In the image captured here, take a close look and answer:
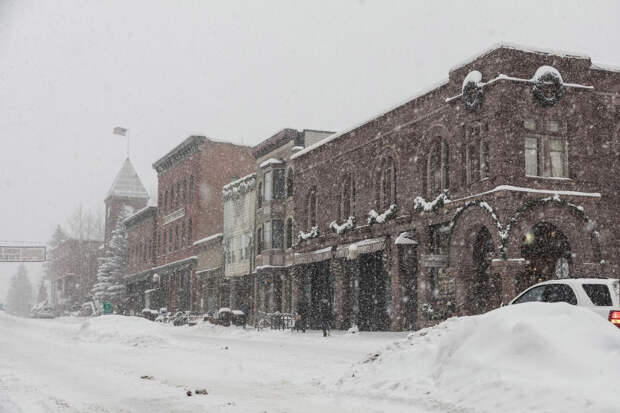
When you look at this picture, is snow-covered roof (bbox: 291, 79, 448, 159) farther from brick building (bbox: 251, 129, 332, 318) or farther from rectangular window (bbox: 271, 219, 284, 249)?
rectangular window (bbox: 271, 219, 284, 249)

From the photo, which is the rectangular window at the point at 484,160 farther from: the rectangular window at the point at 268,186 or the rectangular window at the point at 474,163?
the rectangular window at the point at 268,186

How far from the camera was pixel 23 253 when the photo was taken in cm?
10188

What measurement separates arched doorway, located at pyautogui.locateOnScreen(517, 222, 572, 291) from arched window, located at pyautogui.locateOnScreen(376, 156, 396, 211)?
788 centimetres

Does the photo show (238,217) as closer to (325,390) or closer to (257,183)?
(257,183)

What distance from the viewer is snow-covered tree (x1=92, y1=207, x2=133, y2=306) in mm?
86625

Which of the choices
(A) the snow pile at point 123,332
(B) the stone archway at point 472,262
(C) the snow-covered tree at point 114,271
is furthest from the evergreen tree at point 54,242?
(B) the stone archway at point 472,262

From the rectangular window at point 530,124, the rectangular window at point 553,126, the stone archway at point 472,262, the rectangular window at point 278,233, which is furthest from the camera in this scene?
the rectangular window at point 278,233

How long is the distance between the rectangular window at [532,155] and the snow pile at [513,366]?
60.9ft

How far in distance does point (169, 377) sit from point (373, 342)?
14887 mm

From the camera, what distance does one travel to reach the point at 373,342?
1125 inches

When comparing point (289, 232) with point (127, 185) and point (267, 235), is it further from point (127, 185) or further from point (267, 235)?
point (127, 185)

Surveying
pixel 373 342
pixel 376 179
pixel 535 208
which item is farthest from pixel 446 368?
pixel 376 179

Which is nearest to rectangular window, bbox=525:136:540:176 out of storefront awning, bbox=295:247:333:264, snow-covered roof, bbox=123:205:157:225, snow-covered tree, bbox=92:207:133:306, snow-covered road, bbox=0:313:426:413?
snow-covered road, bbox=0:313:426:413

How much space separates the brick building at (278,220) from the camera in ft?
161
